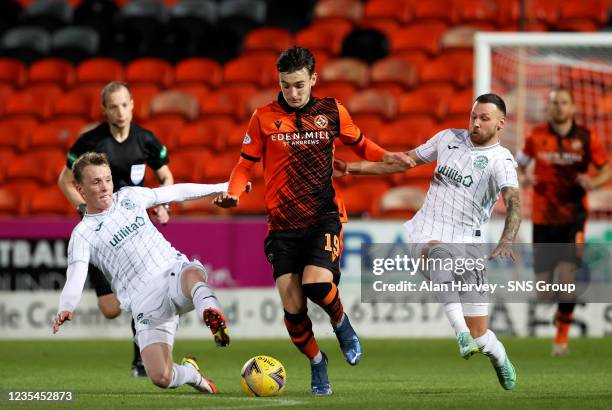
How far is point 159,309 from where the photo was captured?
24.3ft

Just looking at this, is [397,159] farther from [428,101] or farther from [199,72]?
[199,72]

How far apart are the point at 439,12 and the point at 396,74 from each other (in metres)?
1.46

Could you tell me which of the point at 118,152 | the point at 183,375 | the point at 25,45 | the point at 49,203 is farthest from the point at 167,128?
the point at 183,375

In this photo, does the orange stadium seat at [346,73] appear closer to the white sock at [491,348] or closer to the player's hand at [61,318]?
the white sock at [491,348]

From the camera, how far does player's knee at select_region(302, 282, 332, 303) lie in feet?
24.8

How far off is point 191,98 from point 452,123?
4.26 m

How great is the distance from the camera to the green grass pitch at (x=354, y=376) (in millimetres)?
7262

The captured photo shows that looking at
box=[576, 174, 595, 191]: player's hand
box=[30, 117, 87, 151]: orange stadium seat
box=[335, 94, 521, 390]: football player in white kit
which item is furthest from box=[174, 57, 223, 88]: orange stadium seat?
box=[335, 94, 521, 390]: football player in white kit

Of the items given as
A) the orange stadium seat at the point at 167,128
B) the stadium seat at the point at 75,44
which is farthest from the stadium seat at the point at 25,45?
the orange stadium seat at the point at 167,128

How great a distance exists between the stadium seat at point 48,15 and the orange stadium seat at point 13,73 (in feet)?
3.55


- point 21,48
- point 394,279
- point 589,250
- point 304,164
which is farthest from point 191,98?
point 304,164

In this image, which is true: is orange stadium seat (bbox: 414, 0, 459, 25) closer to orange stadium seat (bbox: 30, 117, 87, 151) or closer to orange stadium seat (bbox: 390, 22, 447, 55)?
orange stadium seat (bbox: 390, 22, 447, 55)

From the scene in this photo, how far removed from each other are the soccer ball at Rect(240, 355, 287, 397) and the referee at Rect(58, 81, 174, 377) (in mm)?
1979

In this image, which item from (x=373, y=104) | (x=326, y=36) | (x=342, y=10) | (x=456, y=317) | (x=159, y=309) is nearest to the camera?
(x=159, y=309)
